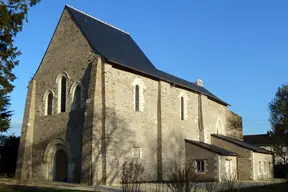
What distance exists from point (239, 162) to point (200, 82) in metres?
13.3

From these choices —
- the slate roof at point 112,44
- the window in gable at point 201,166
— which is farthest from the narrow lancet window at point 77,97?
the window in gable at point 201,166

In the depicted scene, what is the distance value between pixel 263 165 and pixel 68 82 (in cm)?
2018

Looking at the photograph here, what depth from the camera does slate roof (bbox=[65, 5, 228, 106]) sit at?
23.1 m

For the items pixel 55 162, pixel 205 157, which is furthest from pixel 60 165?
pixel 205 157

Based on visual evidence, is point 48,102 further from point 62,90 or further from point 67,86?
point 67,86

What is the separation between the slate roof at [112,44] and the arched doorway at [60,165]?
698cm

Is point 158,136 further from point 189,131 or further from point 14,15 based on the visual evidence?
point 14,15

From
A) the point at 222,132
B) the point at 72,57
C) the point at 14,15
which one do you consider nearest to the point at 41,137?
the point at 72,57

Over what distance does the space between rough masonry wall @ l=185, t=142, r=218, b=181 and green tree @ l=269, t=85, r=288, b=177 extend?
12.5 meters

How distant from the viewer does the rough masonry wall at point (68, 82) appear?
22.2m

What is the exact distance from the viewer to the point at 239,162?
30406 millimetres

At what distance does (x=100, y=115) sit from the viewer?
68.1ft

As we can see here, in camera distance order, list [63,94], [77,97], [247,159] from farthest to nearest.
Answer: [247,159] → [63,94] → [77,97]

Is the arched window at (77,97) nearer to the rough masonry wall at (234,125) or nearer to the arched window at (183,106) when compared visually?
the arched window at (183,106)
